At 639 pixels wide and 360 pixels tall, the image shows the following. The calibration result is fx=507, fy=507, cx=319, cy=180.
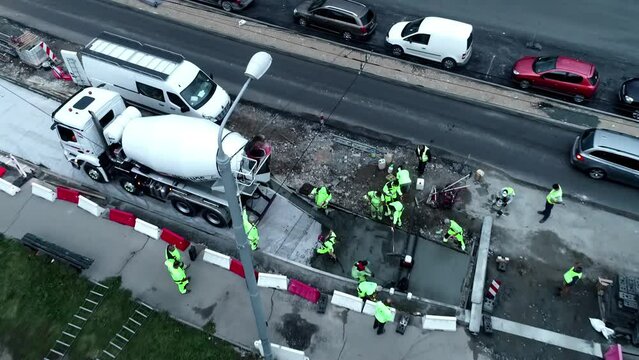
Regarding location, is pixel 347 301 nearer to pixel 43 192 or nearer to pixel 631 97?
pixel 43 192

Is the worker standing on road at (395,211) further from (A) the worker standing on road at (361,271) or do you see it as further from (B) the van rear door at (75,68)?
(B) the van rear door at (75,68)

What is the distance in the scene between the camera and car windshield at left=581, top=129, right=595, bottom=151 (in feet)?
60.9

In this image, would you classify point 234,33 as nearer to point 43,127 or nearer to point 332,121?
point 332,121

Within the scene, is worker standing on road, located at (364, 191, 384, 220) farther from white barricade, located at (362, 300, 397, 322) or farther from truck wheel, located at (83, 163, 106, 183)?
truck wheel, located at (83, 163, 106, 183)

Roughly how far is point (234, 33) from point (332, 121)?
302 inches

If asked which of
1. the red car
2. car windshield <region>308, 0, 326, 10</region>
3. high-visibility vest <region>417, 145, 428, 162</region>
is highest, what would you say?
car windshield <region>308, 0, 326, 10</region>

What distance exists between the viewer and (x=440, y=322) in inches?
585

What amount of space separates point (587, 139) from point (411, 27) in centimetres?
918

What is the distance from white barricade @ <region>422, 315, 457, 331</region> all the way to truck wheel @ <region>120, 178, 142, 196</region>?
35.1ft

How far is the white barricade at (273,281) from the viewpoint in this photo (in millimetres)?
15586

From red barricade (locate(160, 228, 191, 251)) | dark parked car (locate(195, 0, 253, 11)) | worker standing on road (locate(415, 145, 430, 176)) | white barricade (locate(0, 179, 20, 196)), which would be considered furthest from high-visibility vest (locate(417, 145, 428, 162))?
white barricade (locate(0, 179, 20, 196))

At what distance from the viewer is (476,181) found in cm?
1900

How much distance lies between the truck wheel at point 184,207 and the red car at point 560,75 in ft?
48.6

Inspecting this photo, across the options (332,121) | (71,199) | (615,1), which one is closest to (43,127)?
(71,199)
